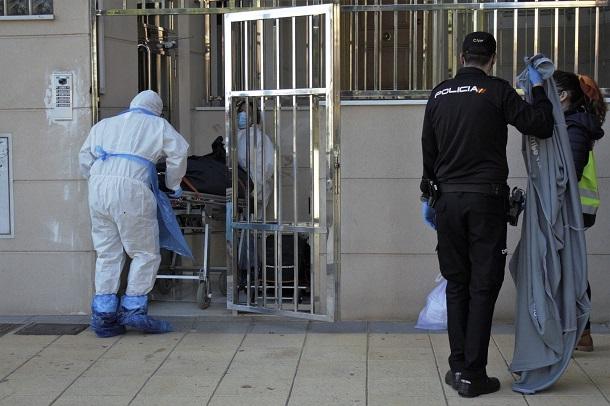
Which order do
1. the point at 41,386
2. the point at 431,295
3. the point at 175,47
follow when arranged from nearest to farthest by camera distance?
the point at 41,386
the point at 431,295
the point at 175,47

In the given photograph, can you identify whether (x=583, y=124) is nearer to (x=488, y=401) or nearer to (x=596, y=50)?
(x=596, y=50)

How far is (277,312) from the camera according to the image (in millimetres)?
6637

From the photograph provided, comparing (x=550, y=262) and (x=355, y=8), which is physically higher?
(x=355, y=8)

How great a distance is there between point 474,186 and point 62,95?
11.3ft

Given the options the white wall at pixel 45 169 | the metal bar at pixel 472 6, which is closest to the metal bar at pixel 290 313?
the white wall at pixel 45 169

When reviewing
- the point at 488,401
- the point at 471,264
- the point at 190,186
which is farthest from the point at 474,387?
the point at 190,186

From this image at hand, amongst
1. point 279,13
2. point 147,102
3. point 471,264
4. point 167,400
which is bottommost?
point 167,400

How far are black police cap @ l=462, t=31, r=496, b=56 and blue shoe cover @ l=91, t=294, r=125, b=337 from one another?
299 cm

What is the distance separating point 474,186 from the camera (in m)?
4.84

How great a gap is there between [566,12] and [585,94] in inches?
59.7

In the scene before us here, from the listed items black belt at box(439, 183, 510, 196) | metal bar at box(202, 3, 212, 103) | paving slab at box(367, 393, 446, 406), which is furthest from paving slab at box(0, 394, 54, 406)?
metal bar at box(202, 3, 212, 103)

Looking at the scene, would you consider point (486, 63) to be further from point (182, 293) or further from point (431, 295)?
point (182, 293)

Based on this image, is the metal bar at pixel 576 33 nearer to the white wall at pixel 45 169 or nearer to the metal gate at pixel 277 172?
the metal gate at pixel 277 172

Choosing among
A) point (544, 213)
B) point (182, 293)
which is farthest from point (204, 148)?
point (544, 213)
